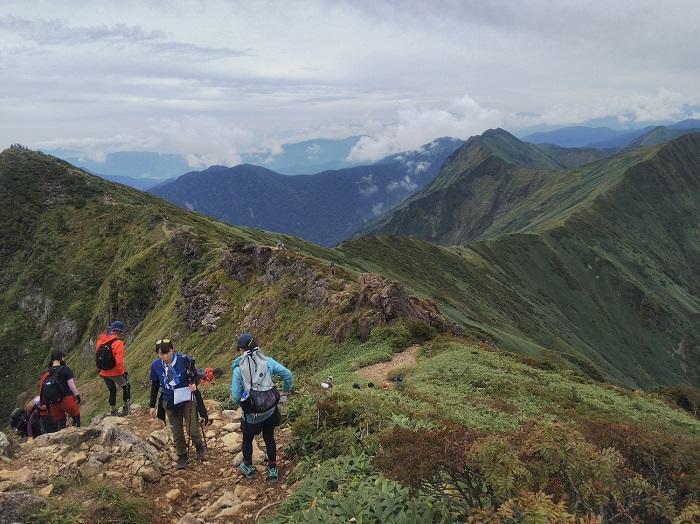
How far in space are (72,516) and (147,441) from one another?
16.5 ft

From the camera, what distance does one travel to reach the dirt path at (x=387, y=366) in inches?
992

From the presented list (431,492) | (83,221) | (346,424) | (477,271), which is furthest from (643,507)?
(477,271)

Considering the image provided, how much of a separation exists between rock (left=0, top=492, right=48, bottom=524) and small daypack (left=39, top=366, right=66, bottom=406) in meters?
6.92

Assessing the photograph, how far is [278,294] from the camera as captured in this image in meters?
42.2

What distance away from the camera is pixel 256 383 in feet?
35.9

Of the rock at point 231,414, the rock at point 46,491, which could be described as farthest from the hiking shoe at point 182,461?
the rock at point 231,414

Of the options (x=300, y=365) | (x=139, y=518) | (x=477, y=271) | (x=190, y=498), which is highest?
(x=139, y=518)

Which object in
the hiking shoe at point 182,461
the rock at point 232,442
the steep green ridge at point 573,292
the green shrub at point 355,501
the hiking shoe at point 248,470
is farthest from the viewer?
the steep green ridge at point 573,292

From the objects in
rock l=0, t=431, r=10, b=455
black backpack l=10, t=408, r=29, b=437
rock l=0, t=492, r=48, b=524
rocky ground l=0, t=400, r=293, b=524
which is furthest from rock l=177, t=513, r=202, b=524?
black backpack l=10, t=408, r=29, b=437

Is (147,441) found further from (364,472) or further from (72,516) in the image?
(364,472)

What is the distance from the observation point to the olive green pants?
1234 centimetres

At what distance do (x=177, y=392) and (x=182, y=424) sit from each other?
2.88 ft

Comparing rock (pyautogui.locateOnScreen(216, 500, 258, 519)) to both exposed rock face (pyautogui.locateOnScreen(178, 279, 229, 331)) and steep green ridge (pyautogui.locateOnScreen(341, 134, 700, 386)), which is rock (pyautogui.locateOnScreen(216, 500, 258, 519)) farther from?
steep green ridge (pyautogui.locateOnScreen(341, 134, 700, 386))

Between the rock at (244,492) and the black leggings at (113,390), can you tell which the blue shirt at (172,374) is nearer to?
the rock at (244,492)
